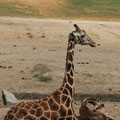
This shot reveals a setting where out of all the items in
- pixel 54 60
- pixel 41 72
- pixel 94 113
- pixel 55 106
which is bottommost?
pixel 54 60

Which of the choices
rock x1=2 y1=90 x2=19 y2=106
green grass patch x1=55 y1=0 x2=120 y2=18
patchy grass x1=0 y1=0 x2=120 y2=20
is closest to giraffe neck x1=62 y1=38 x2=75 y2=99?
rock x1=2 y1=90 x2=19 y2=106

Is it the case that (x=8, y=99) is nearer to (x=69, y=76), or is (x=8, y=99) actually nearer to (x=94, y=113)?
(x=94, y=113)

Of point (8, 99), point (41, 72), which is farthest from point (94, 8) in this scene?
point (8, 99)

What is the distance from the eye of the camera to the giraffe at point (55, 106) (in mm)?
8484

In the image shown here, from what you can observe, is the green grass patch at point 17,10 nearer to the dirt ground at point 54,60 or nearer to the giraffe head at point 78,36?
the dirt ground at point 54,60

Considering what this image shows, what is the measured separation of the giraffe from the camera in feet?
27.8

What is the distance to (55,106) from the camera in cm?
863

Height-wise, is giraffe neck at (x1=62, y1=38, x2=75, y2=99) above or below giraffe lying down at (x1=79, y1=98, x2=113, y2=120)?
above

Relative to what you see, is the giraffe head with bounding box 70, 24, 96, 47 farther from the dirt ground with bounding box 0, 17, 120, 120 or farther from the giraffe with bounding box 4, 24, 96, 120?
the dirt ground with bounding box 0, 17, 120, 120

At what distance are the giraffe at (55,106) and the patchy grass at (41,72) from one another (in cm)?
808

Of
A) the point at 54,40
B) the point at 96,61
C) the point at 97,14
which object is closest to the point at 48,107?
the point at 96,61

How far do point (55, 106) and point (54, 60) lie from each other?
534 inches

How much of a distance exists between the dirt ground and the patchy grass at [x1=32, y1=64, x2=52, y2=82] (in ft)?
0.75

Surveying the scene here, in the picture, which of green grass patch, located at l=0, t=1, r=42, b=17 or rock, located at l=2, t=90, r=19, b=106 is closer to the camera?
rock, located at l=2, t=90, r=19, b=106
